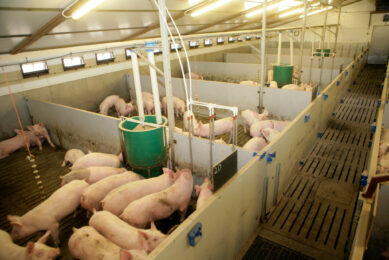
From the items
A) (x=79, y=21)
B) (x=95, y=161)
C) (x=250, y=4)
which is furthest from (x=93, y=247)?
(x=250, y=4)

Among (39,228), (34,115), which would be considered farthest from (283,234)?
(34,115)

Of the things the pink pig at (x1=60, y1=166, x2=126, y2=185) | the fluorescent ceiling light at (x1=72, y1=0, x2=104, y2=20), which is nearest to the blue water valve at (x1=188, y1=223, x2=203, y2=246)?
the pink pig at (x1=60, y1=166, x2=126, y2=185)

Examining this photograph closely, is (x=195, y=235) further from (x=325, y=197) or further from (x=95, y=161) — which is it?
(x=95, y=161)

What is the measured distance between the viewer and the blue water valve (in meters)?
1.86

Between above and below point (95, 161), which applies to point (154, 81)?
above

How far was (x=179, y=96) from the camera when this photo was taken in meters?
7.19

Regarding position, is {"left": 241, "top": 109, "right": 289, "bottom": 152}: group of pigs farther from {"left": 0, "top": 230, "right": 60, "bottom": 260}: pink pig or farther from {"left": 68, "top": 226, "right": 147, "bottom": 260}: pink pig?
A: {"left": 0, "top": 230, "right": 60, "bottom": 260}: pink pig

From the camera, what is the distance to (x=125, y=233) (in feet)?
8.32

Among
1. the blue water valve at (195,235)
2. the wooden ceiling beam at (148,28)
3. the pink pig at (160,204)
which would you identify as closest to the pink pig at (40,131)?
the wooden ceiling beam at (148,28)

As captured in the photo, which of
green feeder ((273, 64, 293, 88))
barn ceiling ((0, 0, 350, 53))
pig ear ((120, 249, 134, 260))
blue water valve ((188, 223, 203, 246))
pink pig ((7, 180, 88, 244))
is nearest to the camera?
blue water valve ((188, 223, 203, 246))

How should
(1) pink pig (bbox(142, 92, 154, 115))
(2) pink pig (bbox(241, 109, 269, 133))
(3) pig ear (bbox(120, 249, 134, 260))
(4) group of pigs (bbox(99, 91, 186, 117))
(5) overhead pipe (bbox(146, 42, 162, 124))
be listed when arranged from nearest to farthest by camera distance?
(3) pig ear (bbox(120, 249, 134, 260))
(5) overhead pipe (bbox(146, 42, 162, 124))
(2) pink pig (bbox(241, 109, 269, 133))
(4) group of pigs (bbox(99, 91, 186, 117))
(1) pink pig (bbox(142, 92, 154, 115))

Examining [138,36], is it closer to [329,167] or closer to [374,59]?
[329,167]

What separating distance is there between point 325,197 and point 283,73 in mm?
3609

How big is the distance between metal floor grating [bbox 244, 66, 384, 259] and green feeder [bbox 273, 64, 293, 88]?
144cm
